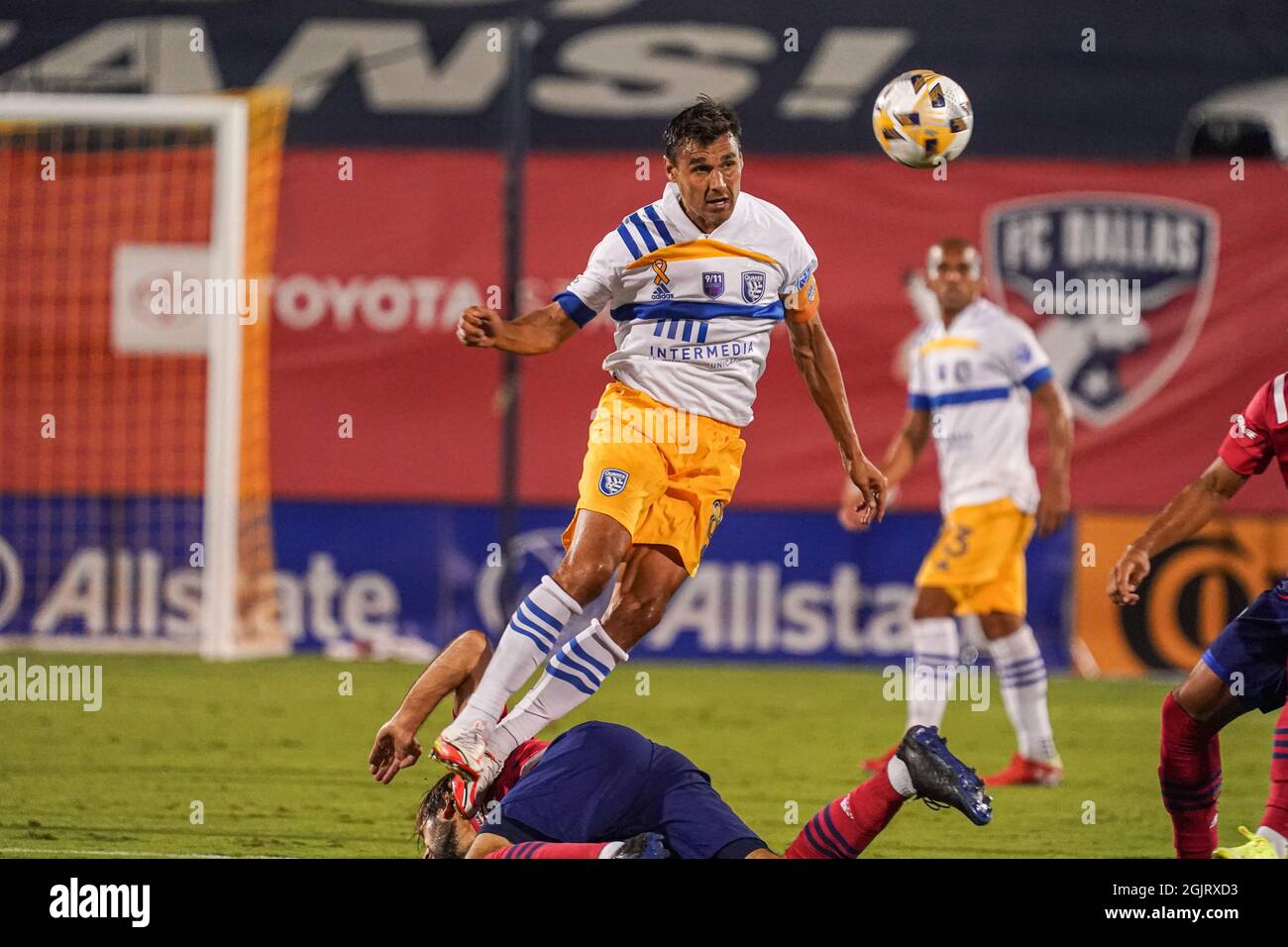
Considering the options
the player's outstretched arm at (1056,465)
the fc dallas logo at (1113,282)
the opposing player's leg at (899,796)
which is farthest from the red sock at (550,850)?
the fc dallas logo at (1113,282)

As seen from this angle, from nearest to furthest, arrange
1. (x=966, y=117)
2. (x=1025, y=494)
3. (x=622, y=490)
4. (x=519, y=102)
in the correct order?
(x=622, y=490) < (x=966, y=117) < (x=1025, y=494) < (x=519, y=102)

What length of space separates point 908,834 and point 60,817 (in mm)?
3096

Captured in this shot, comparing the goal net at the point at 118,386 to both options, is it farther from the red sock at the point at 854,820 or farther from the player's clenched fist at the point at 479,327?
the red sock at the point at 854,820

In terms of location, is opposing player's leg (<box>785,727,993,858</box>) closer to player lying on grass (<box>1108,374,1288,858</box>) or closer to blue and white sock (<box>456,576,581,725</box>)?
player lying on grass (<box>1108,374,1288,858</box>)

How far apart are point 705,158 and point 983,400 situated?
3145 mm

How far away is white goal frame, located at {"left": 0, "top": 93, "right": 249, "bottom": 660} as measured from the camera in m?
11.2

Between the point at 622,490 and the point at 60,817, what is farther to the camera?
the point at 60,817

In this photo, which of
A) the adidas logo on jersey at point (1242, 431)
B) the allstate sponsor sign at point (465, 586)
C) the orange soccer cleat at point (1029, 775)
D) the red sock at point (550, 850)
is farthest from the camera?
the allstate sponsor sign at point (465, 586)

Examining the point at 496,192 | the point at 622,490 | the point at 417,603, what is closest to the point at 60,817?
the point at 622,490

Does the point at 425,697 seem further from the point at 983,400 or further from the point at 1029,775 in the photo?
the point at 983,400

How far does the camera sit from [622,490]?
18.5 ft

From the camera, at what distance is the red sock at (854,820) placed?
15.5 feet

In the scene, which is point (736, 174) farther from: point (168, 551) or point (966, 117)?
point (168, 551)

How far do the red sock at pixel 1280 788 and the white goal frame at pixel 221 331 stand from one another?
7.66 meters
